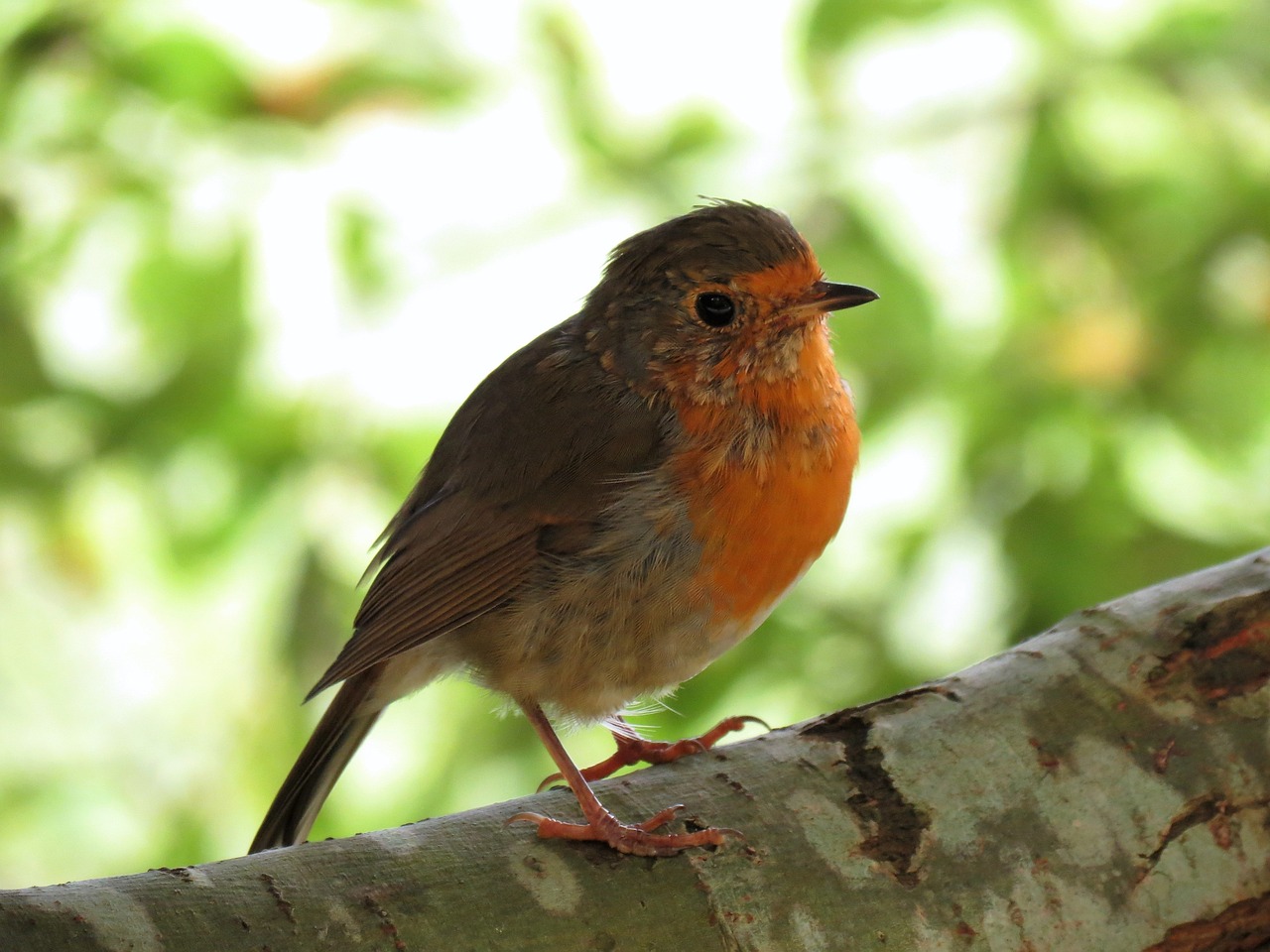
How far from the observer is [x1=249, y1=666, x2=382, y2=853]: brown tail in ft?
9.61

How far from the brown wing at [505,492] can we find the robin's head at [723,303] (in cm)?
11

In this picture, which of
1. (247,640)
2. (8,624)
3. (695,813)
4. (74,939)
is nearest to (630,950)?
(695,813)

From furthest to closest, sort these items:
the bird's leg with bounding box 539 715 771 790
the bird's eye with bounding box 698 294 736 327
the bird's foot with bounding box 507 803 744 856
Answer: the bird's eye with bounding box 698 294 736 327 → the bird's leg with bounding box 539 715 771 790 → the bird's foot with bounding box 507 803 744 856

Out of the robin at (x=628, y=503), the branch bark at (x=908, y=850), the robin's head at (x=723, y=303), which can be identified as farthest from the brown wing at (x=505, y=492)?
the branch bark at (x=908, y=850)

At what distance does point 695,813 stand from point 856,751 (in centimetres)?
30

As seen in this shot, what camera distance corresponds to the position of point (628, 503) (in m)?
2.78

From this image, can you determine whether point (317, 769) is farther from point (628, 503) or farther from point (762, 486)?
point (762, 486)

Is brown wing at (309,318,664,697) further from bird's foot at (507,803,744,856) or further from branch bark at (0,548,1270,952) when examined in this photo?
bird's foot at (507,803,744,856)

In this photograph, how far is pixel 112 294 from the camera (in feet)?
11.6

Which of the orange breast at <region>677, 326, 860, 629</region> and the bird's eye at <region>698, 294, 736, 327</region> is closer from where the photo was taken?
the orange breast at <region>677, 326, 860, 629</region>

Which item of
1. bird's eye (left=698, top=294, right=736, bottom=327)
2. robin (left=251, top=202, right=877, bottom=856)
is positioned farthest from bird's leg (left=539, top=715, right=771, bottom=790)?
bird's eye (left=698, top=294, right=736, bottom=327)

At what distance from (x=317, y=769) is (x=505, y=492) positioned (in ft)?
2.56

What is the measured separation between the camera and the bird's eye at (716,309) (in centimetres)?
298

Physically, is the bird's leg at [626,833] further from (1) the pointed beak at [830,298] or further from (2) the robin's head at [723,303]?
(1) the pointed beak at [830,298]
